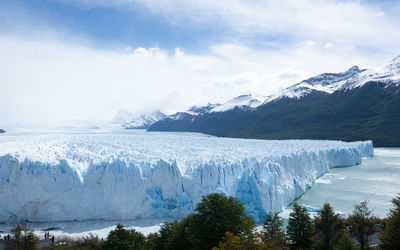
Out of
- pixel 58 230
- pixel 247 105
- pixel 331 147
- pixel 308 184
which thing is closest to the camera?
pixel 58 230

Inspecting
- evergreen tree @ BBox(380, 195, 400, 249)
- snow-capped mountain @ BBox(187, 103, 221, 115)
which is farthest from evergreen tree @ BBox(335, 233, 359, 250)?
snow-capped mountain @ BBox(187, 103, 221, 115)

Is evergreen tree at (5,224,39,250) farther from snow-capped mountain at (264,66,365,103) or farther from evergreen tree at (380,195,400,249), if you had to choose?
snow-capped mountain at (264,66,365,103)

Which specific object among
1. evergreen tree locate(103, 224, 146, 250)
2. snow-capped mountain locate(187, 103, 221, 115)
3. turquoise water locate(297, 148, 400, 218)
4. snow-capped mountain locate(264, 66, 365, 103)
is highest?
snow-capped mountain locate(264, 66, 365, 103)

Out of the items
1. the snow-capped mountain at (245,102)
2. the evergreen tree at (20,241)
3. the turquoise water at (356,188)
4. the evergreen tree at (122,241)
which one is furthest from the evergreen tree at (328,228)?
the snow-capped mountain at (245,102)

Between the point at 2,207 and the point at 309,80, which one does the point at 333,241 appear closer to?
the point at 2,207

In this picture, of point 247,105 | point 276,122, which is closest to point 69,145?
point 276,122

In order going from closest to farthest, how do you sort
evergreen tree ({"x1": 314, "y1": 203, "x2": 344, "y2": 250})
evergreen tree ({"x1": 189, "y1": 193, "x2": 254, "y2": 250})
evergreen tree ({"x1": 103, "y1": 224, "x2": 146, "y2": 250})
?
evergreen tree ({"x1": 189, "y1": 193, "x2": 254, "y2": 250}) → evergreen tree ({"x1": 103, "y1": 224, "x2": 146, "y2": 250}) → evergreen tree ({"x1": 314, "y1": 203, "x2": 344, "y2": 250})
